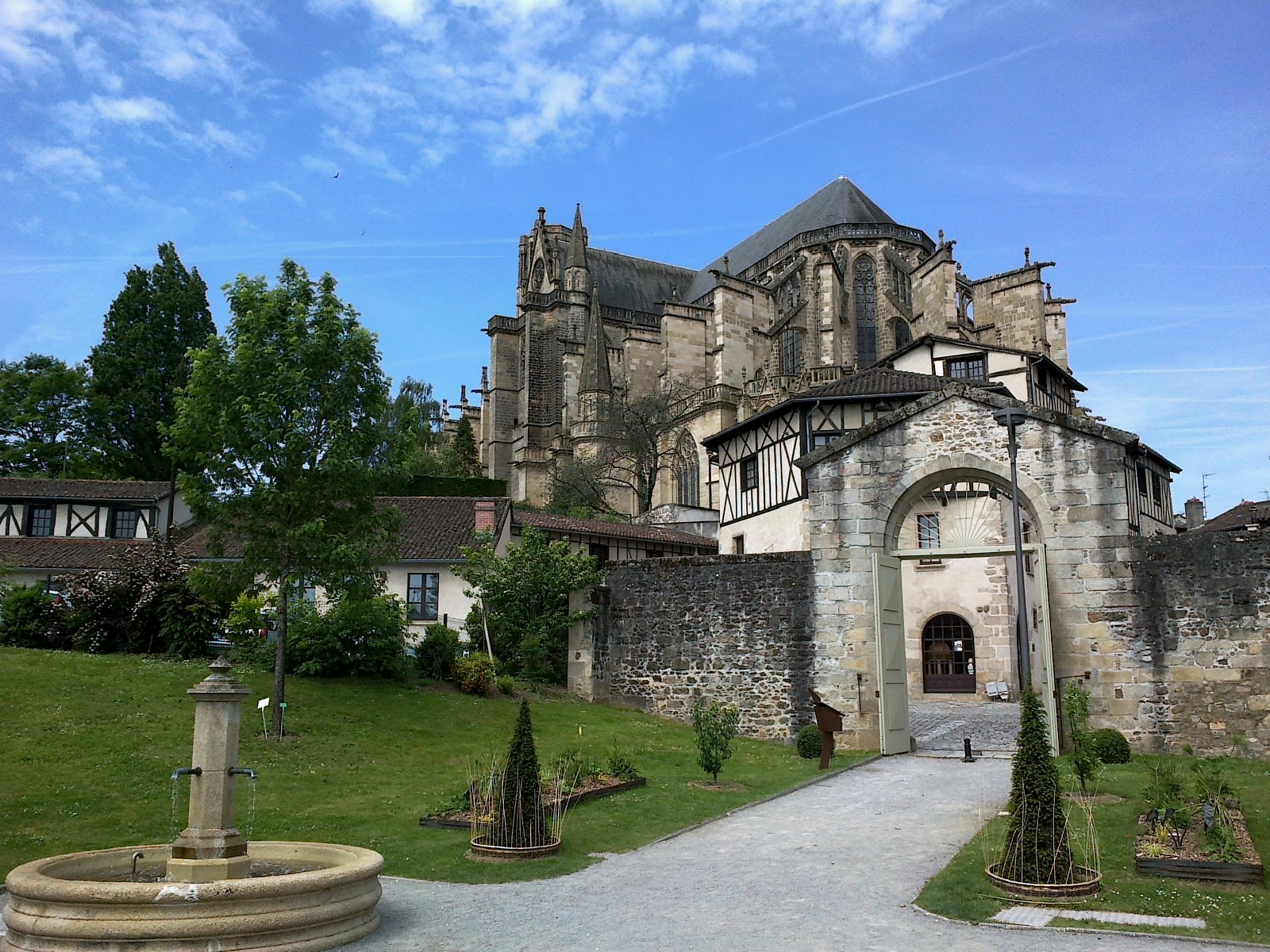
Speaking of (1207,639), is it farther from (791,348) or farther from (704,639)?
(791,348)

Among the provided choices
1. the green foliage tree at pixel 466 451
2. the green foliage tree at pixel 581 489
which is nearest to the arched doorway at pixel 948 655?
the green foliage tree at pixel 581 489

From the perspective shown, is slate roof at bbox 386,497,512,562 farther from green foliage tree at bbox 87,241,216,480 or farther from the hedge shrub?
green foliage tree at bbox 87,241,216,480

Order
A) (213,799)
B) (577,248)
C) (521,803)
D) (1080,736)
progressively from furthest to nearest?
(577,248)
(1080,736)
(521,803)
(213,799)

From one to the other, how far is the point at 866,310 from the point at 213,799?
155ft

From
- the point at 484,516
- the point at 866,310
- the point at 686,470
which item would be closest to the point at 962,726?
the point at 484,516

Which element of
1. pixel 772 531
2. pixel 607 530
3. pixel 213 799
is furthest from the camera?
pixel 607 530

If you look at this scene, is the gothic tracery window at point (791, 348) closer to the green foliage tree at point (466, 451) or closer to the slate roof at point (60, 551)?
the green foliage tree at point (466, 451)

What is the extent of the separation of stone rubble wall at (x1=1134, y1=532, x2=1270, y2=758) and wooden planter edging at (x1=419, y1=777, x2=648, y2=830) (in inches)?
347

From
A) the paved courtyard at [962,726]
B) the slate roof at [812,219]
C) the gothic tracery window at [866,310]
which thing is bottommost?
the paved courtyard at [962,726]

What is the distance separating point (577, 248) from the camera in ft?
210

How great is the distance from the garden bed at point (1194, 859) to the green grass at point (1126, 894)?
0.30 feet

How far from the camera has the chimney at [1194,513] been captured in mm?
47312

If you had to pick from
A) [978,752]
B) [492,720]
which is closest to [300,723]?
[492,720]

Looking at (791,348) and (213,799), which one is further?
(791,348)
